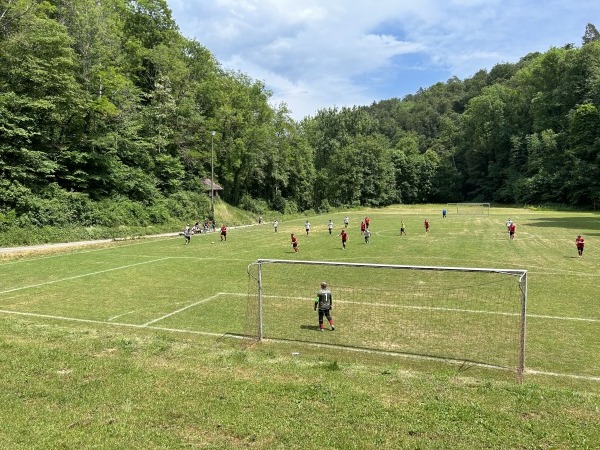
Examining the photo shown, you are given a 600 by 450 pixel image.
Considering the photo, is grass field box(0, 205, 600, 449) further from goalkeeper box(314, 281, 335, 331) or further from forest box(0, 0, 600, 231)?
forest box(0, 0, 600, 231)

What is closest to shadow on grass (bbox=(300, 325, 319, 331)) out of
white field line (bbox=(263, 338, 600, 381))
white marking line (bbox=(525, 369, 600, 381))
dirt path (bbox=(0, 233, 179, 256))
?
white field line (bbox=(263, 338, 600, 381))

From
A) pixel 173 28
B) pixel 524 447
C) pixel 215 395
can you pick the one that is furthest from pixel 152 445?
pixel 173 28

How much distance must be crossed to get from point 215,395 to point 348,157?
90.6 m

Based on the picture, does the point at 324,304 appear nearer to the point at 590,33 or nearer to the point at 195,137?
the point at 195,137

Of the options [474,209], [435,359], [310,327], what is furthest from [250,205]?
[435,359]

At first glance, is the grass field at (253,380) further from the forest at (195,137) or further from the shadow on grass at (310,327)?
the forest at (195,137)

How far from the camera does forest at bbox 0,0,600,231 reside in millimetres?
34062

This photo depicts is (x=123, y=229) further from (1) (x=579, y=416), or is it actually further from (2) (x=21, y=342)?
(1) (x=579, y=416)

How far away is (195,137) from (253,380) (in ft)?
160

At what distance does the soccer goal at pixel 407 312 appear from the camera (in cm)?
988

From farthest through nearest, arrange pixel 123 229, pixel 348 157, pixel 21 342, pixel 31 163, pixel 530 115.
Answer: pixel 530 115, pixel 348 157, pixel 123 229, pixel 31 163, pixel 21 342

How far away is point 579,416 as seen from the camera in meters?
6.04

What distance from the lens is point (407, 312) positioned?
13141 millimetres

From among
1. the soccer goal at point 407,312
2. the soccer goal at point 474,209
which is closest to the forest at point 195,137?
the soccer goal at point 474,209
